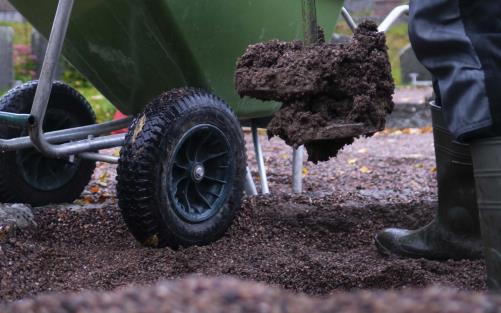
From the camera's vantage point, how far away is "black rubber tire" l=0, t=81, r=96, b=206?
10.0 ft

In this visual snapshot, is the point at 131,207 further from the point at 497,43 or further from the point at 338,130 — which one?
Answer: the point at 497,43

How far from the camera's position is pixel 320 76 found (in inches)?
89.0

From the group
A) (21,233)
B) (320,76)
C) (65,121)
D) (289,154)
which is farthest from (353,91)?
(289,154)

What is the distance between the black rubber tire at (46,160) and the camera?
10.0 feet

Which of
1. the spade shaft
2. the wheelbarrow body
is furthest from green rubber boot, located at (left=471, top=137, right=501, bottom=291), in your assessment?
the wheelbarrow body

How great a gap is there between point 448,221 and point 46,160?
61.6 inches

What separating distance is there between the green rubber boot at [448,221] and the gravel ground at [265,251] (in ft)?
0.23

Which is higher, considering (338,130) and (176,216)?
(338,130)

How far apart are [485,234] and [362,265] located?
1.58ft

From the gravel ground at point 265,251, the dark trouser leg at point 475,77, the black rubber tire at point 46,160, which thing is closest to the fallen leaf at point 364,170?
the gravel ground at point 265,251

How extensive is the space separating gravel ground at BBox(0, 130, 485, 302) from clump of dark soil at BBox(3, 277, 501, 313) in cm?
110

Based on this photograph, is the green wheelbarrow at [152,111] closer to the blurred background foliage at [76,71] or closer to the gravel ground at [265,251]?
the gravel ground at [265,251]

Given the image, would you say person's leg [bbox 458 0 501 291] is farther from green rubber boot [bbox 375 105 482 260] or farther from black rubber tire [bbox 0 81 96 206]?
black rubber tire [bbox 0 81 96 206]

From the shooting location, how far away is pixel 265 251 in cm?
261
